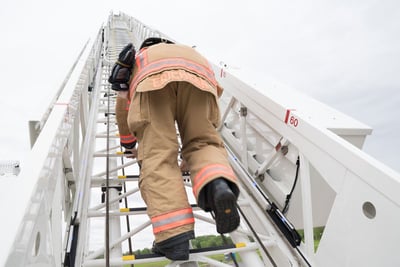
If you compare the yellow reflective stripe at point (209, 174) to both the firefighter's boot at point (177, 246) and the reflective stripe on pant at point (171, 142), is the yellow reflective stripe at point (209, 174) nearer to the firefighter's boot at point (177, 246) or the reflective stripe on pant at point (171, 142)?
the reflective stripe on pant at point (171, 142)

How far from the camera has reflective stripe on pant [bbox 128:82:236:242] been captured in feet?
4.77

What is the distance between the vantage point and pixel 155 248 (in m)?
1.59

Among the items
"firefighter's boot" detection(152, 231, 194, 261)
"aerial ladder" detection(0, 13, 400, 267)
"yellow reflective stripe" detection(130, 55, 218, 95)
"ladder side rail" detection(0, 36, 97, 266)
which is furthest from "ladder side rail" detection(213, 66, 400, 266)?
"ladder side rail" detection(0, 36, 97, 266)

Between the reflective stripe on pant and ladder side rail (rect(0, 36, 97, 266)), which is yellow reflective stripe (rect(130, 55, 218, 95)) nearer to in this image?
the reflective stripe on pant

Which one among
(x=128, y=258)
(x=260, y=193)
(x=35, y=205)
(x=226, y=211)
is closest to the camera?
(x=35, y=205)

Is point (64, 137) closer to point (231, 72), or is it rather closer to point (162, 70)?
point (162, 70)

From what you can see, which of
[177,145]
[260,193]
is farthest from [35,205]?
[260,193]

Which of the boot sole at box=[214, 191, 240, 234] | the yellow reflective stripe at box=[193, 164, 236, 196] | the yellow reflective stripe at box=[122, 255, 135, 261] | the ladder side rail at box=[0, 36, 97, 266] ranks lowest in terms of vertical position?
the yellow reflective stripe at box=[122, 255, 135, 261]

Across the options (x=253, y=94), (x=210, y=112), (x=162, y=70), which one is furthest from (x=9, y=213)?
(x=253, y=94)

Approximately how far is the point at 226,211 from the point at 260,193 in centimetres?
94

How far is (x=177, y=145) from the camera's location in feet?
5.34

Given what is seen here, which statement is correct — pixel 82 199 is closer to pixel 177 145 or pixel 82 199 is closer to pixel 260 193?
pixel 177 145

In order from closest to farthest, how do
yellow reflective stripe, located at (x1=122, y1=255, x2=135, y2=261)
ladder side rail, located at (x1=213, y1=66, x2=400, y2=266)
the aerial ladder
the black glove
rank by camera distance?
the aerial ladder, ladder side rail, located at (x1=213, y1=66, x2=400, y2=266), yellow reflective stripe, located at (x1=122, y1=255, x2=135, y2=261), the black glove

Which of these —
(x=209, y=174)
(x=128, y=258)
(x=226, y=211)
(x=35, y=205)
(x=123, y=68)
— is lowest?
(x=128, y=258)
